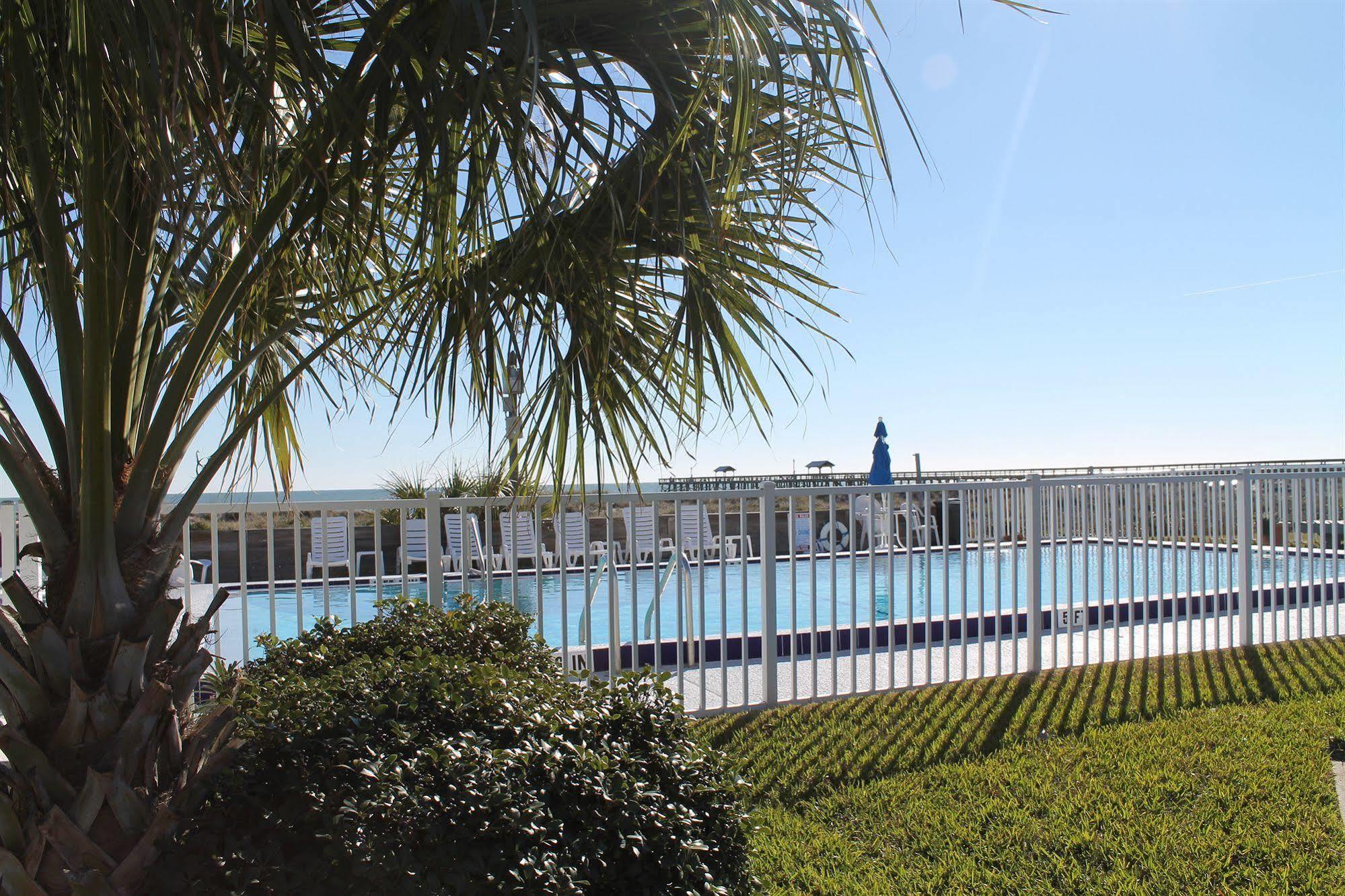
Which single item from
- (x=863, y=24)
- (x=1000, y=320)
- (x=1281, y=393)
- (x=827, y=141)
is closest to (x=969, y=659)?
(x=827, y=141)

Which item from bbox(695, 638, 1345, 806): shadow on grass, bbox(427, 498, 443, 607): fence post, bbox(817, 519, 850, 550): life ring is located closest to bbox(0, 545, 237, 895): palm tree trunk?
bbox(427, 498, 443, 607): fence post

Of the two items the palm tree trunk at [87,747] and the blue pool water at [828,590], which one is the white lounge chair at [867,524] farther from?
the palm tree trunk at [87,747]

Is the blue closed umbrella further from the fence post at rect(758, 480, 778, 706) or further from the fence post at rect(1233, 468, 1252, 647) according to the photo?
the fence post at rect(758, 480, 778, 706)

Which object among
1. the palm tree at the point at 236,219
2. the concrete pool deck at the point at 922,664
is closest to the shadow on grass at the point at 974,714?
the concrete pool deck at the point at 922,664

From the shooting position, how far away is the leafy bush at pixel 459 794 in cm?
166

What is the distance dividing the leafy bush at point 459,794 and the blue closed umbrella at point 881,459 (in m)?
16.6

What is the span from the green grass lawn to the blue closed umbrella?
41.0 ft

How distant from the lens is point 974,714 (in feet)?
16.3

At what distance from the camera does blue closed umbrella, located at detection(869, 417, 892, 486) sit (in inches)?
719

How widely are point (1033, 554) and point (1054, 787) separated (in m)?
2.42

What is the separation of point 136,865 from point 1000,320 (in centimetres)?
2657

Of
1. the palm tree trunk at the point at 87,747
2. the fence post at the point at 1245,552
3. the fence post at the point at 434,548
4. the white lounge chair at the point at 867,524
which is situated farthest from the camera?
the white lounge chair at the point at 867,524

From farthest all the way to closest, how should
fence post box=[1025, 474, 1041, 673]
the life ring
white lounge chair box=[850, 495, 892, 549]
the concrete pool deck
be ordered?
1. the life ring
2. white lounge chair box=[850, 495, 892, 549]
3. fence post box=[1025, 474, 1041, 673]
4. the concrete pool deck

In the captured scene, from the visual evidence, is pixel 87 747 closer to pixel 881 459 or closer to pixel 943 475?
pixel 881 459
